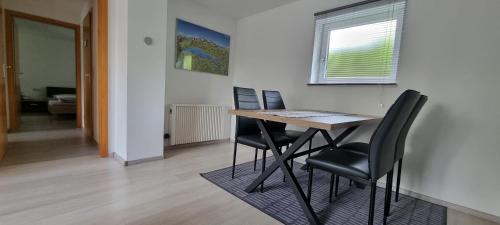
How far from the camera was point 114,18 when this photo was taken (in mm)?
2482

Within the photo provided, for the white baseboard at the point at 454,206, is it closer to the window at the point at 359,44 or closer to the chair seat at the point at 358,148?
the chair seat at the point at 358,148

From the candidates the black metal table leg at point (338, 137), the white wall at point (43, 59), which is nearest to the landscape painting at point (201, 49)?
the black metal table leg at point (338, 137)

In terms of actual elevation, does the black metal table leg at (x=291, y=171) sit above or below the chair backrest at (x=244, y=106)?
below

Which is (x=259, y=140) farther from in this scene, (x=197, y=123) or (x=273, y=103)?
(x=197, y=123)

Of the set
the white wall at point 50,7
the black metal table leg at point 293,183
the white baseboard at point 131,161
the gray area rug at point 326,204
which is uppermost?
the white wall at point 50,7

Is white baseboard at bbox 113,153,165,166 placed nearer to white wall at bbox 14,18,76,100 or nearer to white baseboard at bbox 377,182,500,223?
white baseboard at bbox 377,182,500,223

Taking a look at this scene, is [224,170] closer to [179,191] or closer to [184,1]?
[179,191]

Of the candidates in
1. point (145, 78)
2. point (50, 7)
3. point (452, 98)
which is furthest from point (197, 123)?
point (50, 7)

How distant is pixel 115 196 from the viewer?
1723mm

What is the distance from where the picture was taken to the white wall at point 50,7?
11.5 feet

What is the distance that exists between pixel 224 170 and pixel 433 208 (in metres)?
1.92

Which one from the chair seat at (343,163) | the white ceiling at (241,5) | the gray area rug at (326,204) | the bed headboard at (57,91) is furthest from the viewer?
the bed headboard at (57,91)

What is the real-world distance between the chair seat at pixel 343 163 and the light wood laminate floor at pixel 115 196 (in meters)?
0.53

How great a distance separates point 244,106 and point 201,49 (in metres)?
1.56
